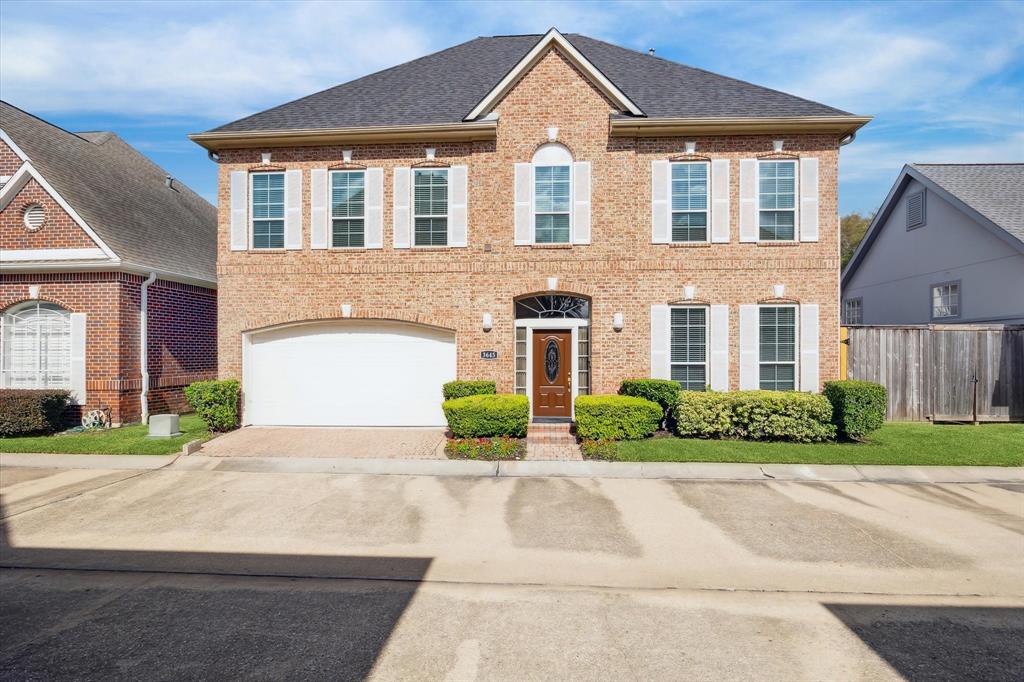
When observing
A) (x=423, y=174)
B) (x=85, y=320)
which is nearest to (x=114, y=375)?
(x=85, y=320)

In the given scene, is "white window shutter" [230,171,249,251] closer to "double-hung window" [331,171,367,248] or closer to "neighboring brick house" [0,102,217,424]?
"double-hung window" [331,171,367,248]

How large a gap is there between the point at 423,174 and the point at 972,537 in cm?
1222

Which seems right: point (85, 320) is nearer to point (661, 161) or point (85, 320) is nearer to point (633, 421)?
point (633, 421)

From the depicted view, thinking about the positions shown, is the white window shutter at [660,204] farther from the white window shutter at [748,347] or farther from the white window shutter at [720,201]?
the white window shutter at [748,347]

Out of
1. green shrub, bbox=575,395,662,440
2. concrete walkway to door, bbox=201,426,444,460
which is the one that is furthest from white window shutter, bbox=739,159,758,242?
concrete walkway to door, bbox=201,426,444,460

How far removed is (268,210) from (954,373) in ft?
58.4

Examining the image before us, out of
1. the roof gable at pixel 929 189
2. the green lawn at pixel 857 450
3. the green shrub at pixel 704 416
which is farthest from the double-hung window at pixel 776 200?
the roof gable at pixel 929 189

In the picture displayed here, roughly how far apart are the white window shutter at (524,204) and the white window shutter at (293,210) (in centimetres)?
546

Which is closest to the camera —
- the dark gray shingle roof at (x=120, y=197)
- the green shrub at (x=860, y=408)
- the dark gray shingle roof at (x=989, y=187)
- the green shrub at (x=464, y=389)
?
the green shrub at (x=860, y=408)

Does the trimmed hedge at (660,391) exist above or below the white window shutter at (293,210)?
below

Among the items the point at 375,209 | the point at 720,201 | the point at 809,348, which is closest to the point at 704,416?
the point at 809,348

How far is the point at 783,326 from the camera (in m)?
12.8

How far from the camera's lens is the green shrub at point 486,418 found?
10953mm

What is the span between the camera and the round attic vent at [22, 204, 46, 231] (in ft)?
43.3
